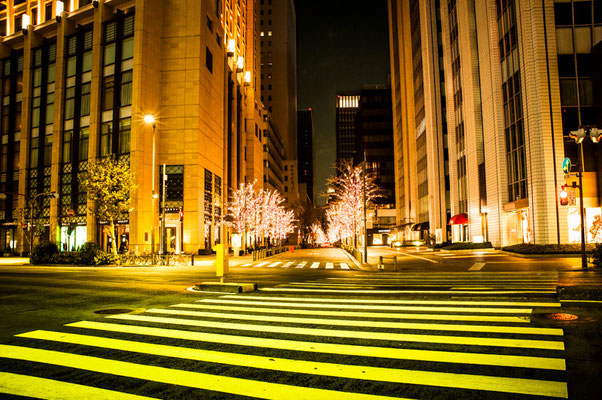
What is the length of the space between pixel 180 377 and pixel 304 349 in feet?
5.92

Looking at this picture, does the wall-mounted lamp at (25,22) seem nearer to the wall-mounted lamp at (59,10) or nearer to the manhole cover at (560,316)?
the wall-mounted lamp at (59,10)

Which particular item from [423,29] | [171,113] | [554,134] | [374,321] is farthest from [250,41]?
[374,321]

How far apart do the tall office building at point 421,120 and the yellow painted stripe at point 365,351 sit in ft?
183

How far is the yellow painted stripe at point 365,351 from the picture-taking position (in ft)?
15.8

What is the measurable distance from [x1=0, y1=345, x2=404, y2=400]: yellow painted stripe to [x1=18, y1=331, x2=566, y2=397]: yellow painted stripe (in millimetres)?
490

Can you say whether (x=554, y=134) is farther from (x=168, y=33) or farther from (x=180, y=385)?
(x=168, y=33)

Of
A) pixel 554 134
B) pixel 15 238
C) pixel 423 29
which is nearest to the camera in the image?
pixel 554 134

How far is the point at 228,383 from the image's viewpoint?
425 cm

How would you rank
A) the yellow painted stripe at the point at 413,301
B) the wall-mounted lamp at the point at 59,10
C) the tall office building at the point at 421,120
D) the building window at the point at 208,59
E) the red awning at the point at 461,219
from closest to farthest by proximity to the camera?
the yellow painted stripe at the point at 413,301 → the red awning at the point at 461,219 → the wall-mounted lamp at the point at 59,10 → the building window at the point at 208,59 → the tall office building at the point at 421,120

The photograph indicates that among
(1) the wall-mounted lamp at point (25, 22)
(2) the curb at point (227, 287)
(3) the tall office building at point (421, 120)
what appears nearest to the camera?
(2) the curb at point (227, 287)

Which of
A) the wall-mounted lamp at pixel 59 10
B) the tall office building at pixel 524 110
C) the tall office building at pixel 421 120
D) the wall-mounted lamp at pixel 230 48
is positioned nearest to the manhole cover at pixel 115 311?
the tall office building at pixel 524 110

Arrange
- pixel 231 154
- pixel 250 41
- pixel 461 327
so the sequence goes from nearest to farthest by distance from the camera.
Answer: pixel 461 327
pixel 231 154
pixel 250 41

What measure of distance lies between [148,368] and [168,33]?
5232 centimetres

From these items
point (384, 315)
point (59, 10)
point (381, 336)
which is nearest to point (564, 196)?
point (384, 315)
